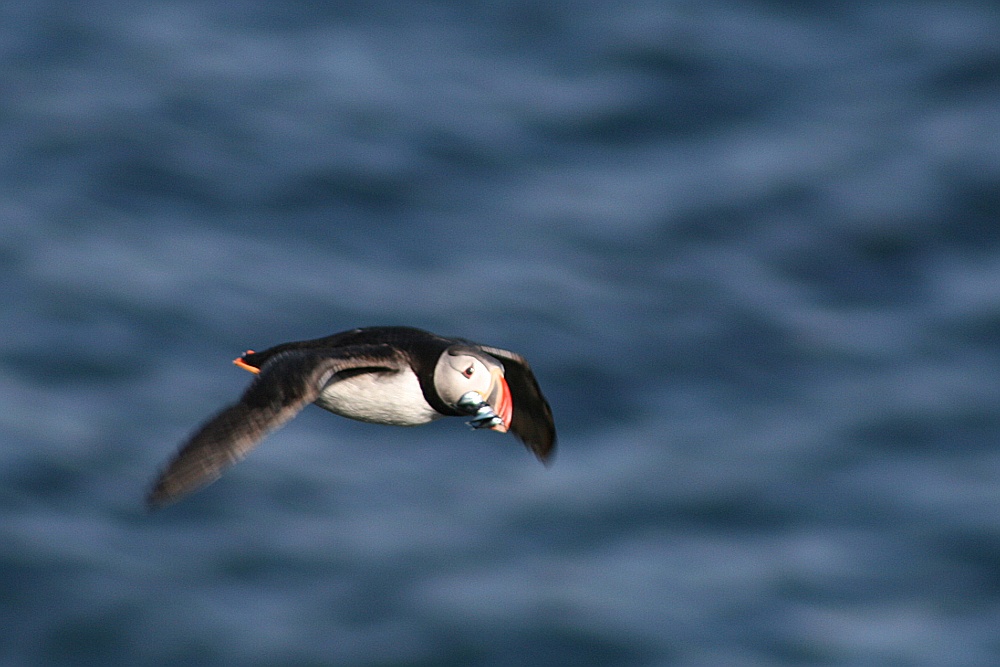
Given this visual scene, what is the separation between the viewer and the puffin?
12.1 m

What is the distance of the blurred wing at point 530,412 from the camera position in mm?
14672

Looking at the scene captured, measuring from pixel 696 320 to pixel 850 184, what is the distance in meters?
8.23

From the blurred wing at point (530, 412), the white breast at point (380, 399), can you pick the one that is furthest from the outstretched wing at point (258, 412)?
the blurred wing at point (530, 412)

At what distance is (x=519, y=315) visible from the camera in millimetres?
64875

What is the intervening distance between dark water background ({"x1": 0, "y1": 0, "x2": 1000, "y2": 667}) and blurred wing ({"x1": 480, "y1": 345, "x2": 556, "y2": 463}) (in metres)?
41.0

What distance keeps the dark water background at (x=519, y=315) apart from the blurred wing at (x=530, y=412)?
40998 mm

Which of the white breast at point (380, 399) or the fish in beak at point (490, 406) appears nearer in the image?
the fish in beak at point (490, 406)

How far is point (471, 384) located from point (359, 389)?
104 centimetres

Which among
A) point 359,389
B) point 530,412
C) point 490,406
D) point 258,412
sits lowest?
point 258,412

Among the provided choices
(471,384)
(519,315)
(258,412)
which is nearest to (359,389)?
(471,384)

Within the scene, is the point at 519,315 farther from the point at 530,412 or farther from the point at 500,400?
the point at 500,400

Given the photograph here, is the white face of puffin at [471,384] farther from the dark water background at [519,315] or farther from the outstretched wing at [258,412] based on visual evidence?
the dark water background at [519,315]

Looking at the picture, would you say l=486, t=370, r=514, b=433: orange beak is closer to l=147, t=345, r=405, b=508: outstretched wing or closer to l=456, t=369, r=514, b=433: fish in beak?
l=456, t=369, r=514, b=433: fish in beak

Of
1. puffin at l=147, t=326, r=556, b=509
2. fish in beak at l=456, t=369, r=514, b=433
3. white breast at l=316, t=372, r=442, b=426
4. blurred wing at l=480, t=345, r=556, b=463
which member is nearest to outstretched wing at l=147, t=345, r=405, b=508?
puffin at l=147, t=326, r=556, b=509
